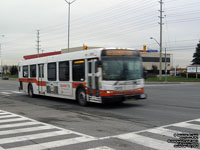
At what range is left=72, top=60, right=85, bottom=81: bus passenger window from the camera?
13.0m

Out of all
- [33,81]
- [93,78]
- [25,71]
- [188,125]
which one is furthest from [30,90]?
[188,125]

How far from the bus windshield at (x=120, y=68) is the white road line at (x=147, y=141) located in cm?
507

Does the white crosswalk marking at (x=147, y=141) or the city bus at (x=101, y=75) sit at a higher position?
the city bus at (x=101, y=75)

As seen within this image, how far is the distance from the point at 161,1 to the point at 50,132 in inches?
1809

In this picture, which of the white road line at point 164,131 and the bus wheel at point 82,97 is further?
the bus wheel at point 82,97

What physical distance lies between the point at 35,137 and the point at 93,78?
18.8ft

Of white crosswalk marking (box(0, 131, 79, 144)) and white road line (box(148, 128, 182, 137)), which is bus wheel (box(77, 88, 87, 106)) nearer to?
white crosswalk marking (box(0, 131, 79, 144))

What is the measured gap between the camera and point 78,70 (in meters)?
13.4

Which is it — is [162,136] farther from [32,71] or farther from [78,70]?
[32,71]

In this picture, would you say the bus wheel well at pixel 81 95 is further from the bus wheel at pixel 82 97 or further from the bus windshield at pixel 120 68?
the bus windshield at pixel 120 68

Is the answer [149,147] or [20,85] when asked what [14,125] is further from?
[20,85]

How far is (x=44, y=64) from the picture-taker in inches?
676

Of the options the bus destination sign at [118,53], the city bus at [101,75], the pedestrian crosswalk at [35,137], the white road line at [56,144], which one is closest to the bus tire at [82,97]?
the city bus at [101,75]

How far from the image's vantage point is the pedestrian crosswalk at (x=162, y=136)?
5.78m
